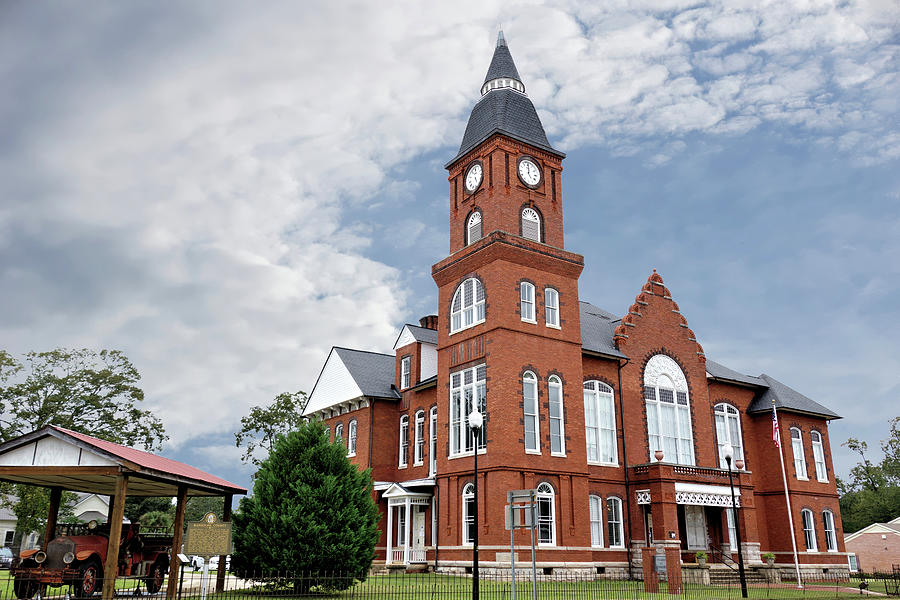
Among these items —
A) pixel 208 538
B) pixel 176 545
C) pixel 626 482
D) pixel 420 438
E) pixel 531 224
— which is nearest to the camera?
pixel 208 538

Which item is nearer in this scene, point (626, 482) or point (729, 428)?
point (626, 482)

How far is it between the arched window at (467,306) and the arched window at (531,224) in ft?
11.9

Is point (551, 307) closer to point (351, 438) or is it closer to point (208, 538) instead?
point (351, 438)

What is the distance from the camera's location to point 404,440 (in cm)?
4047

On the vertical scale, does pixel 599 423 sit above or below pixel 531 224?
below

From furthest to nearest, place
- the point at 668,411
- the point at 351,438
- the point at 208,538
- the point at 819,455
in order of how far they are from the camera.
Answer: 1. the point at 351,438
2. the point at 819,455
3. the point at 668,411
4. the point at 208,538

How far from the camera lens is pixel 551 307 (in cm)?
3328

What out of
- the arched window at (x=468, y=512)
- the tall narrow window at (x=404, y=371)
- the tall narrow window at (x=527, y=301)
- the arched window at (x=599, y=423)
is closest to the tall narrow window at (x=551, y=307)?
the tall narrow window at (x=527, y=301)

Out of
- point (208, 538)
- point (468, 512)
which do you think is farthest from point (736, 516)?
point (208, 538)

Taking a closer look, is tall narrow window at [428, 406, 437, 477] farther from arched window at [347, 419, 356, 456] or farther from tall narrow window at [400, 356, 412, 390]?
arched window at [347, 419, 356, 456]

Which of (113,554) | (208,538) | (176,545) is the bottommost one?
(113,554)

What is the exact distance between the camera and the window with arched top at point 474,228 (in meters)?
34.9

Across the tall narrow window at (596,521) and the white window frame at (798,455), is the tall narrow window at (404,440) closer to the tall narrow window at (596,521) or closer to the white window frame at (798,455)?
the tall narrow window at (596,521)

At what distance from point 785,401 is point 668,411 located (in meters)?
8.48
